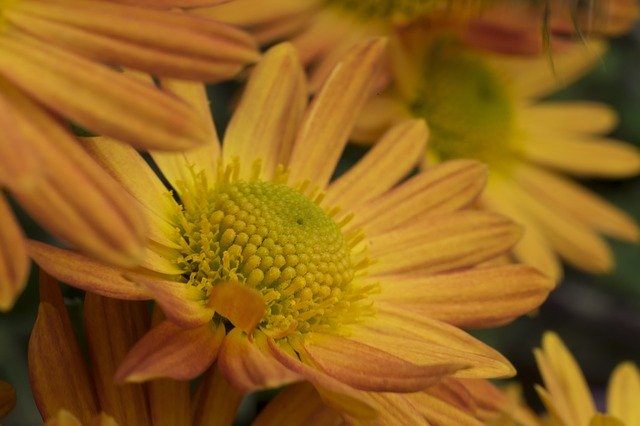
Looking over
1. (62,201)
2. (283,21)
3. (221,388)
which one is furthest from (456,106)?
(62,201)

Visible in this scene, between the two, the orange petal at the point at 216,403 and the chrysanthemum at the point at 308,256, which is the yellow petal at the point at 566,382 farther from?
the orange petal at the point at 216,403

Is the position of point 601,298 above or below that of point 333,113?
below

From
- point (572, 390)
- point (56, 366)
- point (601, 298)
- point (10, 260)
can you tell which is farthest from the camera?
point (601, 298)

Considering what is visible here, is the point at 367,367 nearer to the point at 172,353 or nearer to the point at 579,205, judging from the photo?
the point at 172,353

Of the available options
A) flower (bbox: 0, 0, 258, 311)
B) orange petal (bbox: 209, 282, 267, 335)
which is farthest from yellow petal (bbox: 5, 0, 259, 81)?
orange petal (bbox: 209, 282, 267, 335)

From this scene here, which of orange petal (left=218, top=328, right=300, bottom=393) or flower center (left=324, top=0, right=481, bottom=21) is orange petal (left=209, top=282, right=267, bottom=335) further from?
flower center (left=324, top=0, right=481, bottom=21)

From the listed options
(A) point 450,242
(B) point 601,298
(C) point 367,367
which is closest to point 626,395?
(A) point 450,242
